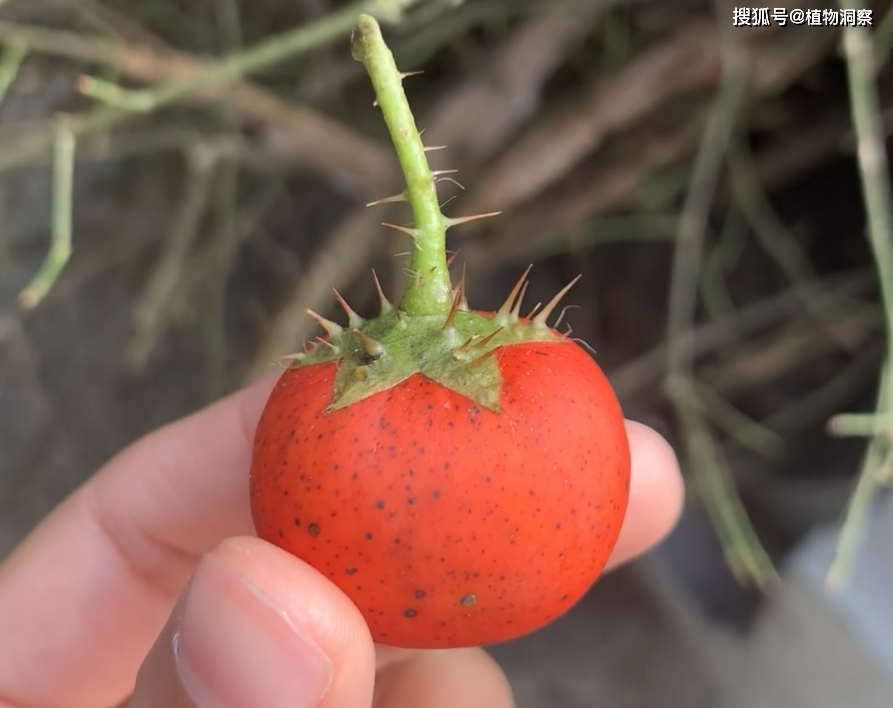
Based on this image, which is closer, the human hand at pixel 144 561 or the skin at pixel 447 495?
the skin at pixel 447 495

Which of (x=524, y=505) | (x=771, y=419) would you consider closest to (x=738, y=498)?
(x=771, y=419)

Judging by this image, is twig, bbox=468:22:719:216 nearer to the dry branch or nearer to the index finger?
the dry branch

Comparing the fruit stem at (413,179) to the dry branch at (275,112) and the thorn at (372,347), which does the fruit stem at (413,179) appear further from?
the dry branch at (275,112)

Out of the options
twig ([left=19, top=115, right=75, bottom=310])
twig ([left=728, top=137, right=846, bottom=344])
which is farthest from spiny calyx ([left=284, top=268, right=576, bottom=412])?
twig ([left=728, top=137, right=846, bottom=344])

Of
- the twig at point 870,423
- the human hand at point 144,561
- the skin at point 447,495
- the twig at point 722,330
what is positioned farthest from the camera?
the twig at point 722,330

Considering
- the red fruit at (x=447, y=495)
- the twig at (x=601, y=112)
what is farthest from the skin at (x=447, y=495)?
the twig at (x=601, y=112)

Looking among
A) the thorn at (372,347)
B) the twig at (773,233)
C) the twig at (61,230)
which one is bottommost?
the twig at (773,233)
